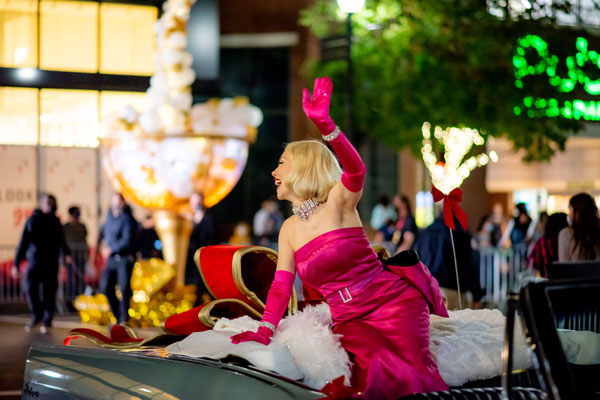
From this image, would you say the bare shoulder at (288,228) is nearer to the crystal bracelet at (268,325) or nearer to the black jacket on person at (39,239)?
the crystal bracelet at (268,325)

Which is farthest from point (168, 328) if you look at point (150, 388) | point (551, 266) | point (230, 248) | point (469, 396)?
point (551, 266)

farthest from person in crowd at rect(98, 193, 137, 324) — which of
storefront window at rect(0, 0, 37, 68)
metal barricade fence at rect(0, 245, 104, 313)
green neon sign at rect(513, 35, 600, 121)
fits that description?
storefront window at rect(0, 0, 37, 68)

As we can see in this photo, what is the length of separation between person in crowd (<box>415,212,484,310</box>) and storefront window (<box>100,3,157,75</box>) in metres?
13.1

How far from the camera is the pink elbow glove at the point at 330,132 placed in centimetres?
348

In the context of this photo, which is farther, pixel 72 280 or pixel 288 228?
pixel 72 280

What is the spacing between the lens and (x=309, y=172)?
12.0 ft

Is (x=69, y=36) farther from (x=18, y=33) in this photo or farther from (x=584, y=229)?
(x=584, y=229)

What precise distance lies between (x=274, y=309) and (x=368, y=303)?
357mm

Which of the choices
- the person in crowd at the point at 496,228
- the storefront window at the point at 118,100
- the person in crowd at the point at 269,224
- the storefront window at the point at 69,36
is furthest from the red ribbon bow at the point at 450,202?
the storefront window at the point at 69,36

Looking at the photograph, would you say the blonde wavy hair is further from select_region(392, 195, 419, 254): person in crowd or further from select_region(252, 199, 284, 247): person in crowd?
select_region(252, 199, 284, 247): person in crowd

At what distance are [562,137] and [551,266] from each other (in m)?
11.6

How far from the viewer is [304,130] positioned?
32688 millimetres

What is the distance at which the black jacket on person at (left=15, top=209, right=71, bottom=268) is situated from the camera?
12914mm

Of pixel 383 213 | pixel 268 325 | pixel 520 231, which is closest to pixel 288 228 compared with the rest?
pixel 268 325
